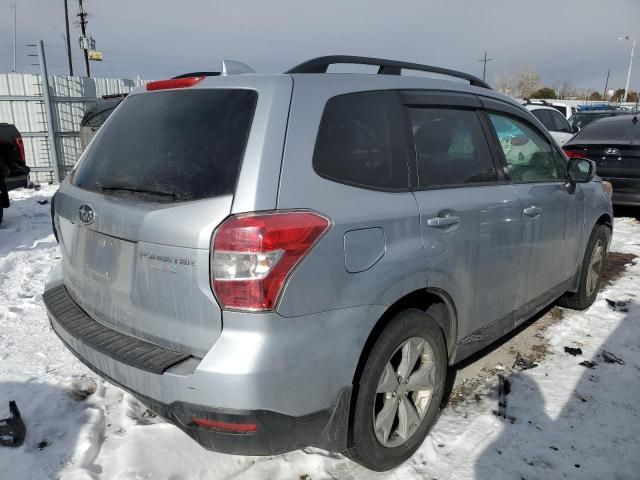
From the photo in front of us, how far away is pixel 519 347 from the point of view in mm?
3955

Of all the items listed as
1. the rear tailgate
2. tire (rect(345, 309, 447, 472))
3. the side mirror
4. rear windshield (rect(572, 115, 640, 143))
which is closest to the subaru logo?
the rear tailgate

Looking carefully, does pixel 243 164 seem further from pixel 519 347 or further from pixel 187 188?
pixel 519 347

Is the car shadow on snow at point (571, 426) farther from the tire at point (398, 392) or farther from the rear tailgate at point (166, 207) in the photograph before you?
the rear tailgate at point (166, 207)

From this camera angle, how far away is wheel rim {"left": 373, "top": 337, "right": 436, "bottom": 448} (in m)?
2.37

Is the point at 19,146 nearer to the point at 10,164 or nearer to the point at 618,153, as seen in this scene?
the point at 10,164

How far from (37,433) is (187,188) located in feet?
5.57

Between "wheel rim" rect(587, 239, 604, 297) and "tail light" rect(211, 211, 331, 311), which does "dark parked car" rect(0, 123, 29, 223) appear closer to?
"tail light" rect(211, 211, 331, 311)

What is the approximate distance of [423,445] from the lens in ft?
8.89

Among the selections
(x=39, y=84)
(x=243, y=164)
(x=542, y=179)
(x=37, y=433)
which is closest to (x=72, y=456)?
(x=37, y=433)

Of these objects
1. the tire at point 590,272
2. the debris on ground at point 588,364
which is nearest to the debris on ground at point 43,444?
the debris on ground at point 588,364

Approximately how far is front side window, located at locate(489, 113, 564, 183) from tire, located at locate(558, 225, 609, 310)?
36.7 inches

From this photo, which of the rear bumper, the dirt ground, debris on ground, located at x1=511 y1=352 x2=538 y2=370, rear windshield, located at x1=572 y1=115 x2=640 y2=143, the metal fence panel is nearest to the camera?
the rear bumper

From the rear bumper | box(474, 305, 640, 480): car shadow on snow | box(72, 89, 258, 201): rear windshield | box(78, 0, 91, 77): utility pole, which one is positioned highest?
box(78, 0, 91, 77): utility pole

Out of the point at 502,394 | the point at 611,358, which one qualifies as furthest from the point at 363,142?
the point at 611,358
